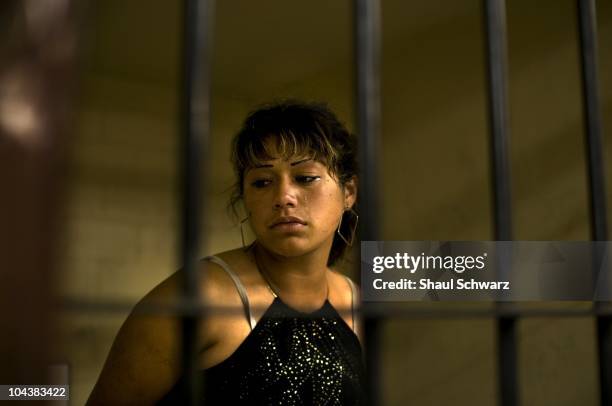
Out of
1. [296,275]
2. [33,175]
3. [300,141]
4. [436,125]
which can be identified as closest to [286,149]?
[300,141]

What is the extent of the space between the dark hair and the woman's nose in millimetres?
33

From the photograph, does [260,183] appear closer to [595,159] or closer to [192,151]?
[192,151]

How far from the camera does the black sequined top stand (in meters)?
0.74

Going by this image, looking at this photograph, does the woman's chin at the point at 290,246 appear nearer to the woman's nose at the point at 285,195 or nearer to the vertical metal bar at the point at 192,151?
the woman's nose at the point at 285,195

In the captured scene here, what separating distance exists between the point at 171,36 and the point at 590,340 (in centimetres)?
127

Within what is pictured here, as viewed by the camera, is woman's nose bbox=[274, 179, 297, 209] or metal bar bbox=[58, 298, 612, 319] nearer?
metal bar bbox=[58, 298, 612, 319]

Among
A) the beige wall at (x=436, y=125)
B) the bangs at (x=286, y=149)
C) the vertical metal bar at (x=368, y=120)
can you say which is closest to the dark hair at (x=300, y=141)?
the bangs at (x=286, y=149)

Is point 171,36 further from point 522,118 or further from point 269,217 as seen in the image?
point 269,217

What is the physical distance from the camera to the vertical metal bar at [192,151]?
22.0 inches

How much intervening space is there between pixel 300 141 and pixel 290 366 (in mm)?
257

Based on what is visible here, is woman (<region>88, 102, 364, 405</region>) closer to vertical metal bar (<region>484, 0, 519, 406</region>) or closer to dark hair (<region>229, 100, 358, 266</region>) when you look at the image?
dark hair (<region>229, 100, 358, 266</region>)

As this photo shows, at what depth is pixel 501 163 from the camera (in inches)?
26.1

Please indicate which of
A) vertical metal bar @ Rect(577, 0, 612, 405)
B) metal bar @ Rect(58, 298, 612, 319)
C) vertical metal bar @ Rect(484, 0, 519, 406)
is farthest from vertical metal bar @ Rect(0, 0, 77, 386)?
vertical metal bar @ Rect(577, 0, 612, 405)

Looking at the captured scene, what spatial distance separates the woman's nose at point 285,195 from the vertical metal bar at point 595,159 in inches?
12.5
